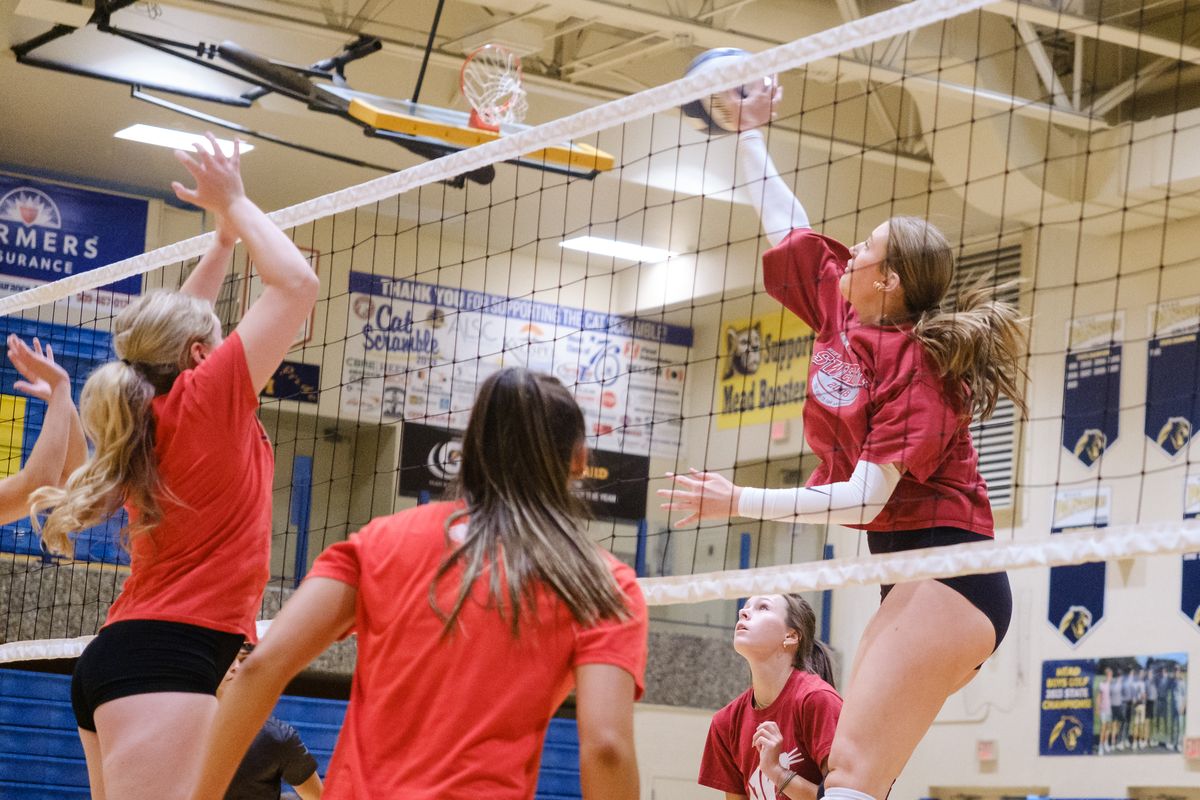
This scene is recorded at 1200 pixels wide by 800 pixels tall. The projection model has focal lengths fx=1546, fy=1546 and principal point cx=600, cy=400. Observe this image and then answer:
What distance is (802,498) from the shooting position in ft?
10.2

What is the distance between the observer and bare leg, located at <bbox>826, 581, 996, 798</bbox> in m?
2.97

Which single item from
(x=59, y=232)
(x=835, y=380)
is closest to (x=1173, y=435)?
(x=835, y=380)

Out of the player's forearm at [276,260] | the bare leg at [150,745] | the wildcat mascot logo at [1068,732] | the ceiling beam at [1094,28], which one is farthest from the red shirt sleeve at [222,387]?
the wildcat mascot logo at [1068,732]

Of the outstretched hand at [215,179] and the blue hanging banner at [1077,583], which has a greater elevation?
the outstretched hand at [215,179]

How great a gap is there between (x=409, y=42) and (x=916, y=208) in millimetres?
3926

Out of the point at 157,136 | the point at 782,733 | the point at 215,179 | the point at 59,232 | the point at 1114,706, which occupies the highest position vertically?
the point at 157,136

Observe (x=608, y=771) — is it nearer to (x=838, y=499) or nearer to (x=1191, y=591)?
(x=838, y=499)

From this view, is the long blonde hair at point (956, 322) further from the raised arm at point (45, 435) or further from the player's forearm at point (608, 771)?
the raised arm at point (45, 435)

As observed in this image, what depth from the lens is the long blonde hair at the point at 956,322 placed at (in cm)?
310

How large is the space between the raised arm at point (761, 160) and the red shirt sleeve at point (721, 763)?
175cm

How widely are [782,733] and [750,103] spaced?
73.1 inches

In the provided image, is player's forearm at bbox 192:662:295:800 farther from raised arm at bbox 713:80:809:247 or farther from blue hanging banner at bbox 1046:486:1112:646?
blue hanging banner at bbox 1046:486:1112:646

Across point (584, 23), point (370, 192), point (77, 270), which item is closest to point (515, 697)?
point (370, 192)

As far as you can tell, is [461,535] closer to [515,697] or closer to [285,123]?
[515,697]
